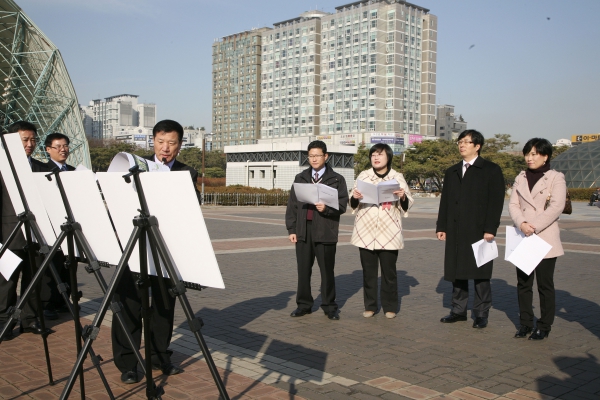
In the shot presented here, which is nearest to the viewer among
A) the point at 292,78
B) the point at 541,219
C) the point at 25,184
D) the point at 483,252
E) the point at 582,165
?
the point at 25,184

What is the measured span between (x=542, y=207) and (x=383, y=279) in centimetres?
195

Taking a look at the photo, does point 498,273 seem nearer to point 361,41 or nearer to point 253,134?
point 361,41

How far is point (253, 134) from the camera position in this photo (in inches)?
6107

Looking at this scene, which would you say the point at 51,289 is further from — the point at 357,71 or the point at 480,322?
the point at 357,71


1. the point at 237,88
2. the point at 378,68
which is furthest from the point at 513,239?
the point at 237,88

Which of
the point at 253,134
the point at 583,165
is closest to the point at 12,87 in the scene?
the point at 583,165

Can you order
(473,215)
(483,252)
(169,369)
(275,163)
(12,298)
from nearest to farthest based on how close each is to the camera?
(169,369), (12,298), (483,252), (473,215), (275,163)

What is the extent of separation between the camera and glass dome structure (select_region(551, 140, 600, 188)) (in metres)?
66.8

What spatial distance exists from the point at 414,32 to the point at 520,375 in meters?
125

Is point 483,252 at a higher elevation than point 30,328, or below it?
higher

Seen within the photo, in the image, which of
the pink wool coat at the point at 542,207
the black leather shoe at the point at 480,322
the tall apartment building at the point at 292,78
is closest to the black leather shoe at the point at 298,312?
the black leather shoe at the point at 480,322

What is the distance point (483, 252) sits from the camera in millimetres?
6301

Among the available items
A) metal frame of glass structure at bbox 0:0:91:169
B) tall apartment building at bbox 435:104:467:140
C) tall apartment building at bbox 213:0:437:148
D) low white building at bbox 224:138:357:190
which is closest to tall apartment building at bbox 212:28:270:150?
tall apartment building at bbox 213:0:437:148

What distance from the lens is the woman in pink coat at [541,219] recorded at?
6004 millimetres
